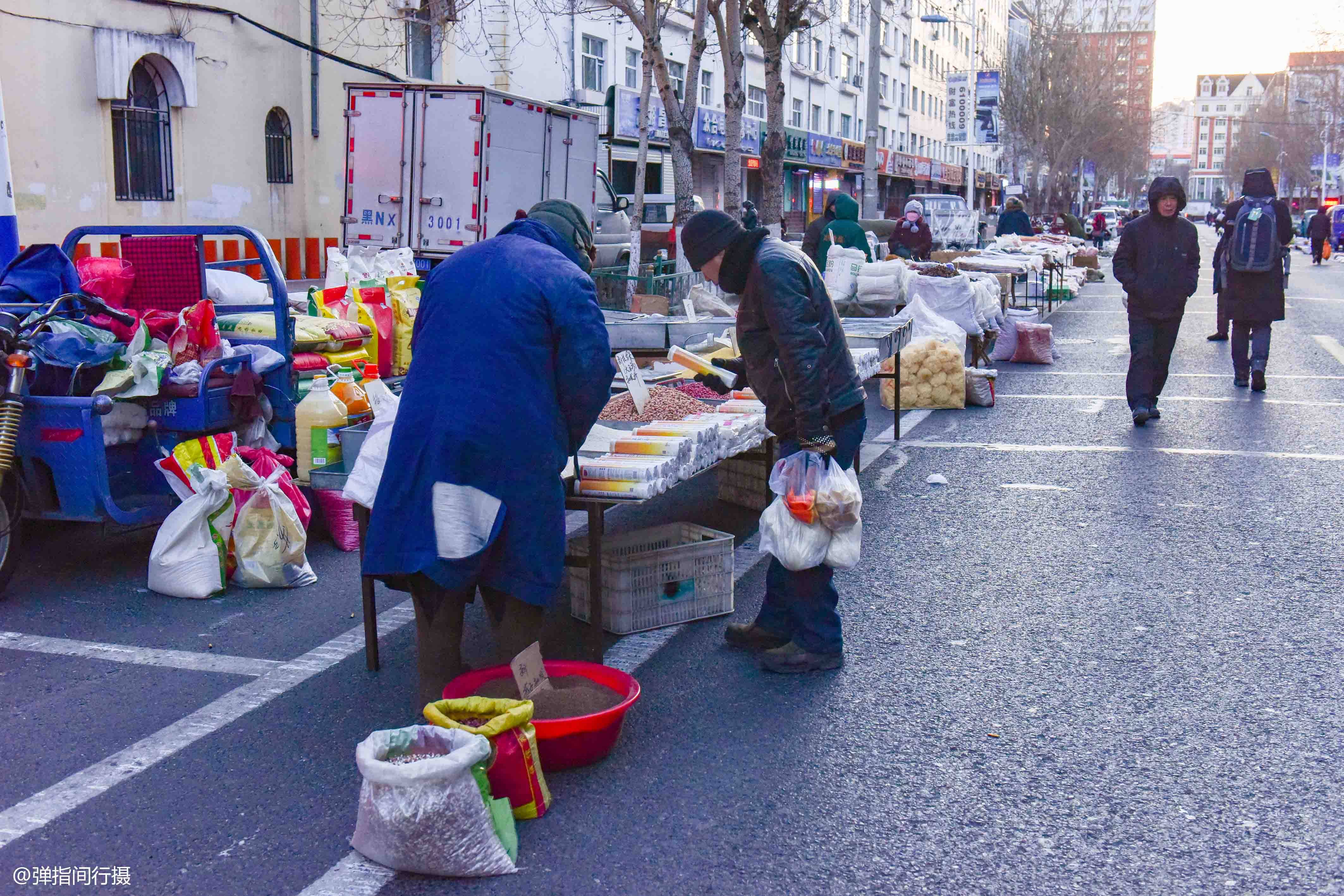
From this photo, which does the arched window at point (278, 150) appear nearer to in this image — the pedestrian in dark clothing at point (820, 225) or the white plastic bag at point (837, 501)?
the pedestrian in dark clothing at point (820, 225)

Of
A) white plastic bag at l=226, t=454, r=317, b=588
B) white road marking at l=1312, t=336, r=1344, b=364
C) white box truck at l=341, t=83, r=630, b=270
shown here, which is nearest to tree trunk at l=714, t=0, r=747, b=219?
white box truck at l=341, t=83, r=630, b=270

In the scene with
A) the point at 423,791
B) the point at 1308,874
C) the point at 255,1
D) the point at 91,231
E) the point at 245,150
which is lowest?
the point at 1308,874

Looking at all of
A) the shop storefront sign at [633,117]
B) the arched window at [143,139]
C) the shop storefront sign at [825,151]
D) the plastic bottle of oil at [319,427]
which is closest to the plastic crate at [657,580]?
the plastic bottle of oil at [319,427]

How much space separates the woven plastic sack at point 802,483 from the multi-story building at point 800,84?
15.5 m

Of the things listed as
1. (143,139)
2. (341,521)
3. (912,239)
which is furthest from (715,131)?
(341,521)

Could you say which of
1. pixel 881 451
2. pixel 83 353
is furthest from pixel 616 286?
pixel 83 353

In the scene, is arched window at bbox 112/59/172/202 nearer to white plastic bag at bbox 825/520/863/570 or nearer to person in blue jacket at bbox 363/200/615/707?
person in blue jacket at bbox 363/200/615/707

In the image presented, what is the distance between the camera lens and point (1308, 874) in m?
3.30

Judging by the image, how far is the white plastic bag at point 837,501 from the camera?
15.4ft

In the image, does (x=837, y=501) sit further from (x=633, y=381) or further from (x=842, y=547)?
(x=633, y=381)

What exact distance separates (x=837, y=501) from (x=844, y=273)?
7.39 m

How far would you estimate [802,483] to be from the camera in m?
4.73

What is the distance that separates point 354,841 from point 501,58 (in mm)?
26761

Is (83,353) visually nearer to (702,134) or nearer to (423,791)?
(423,791)
